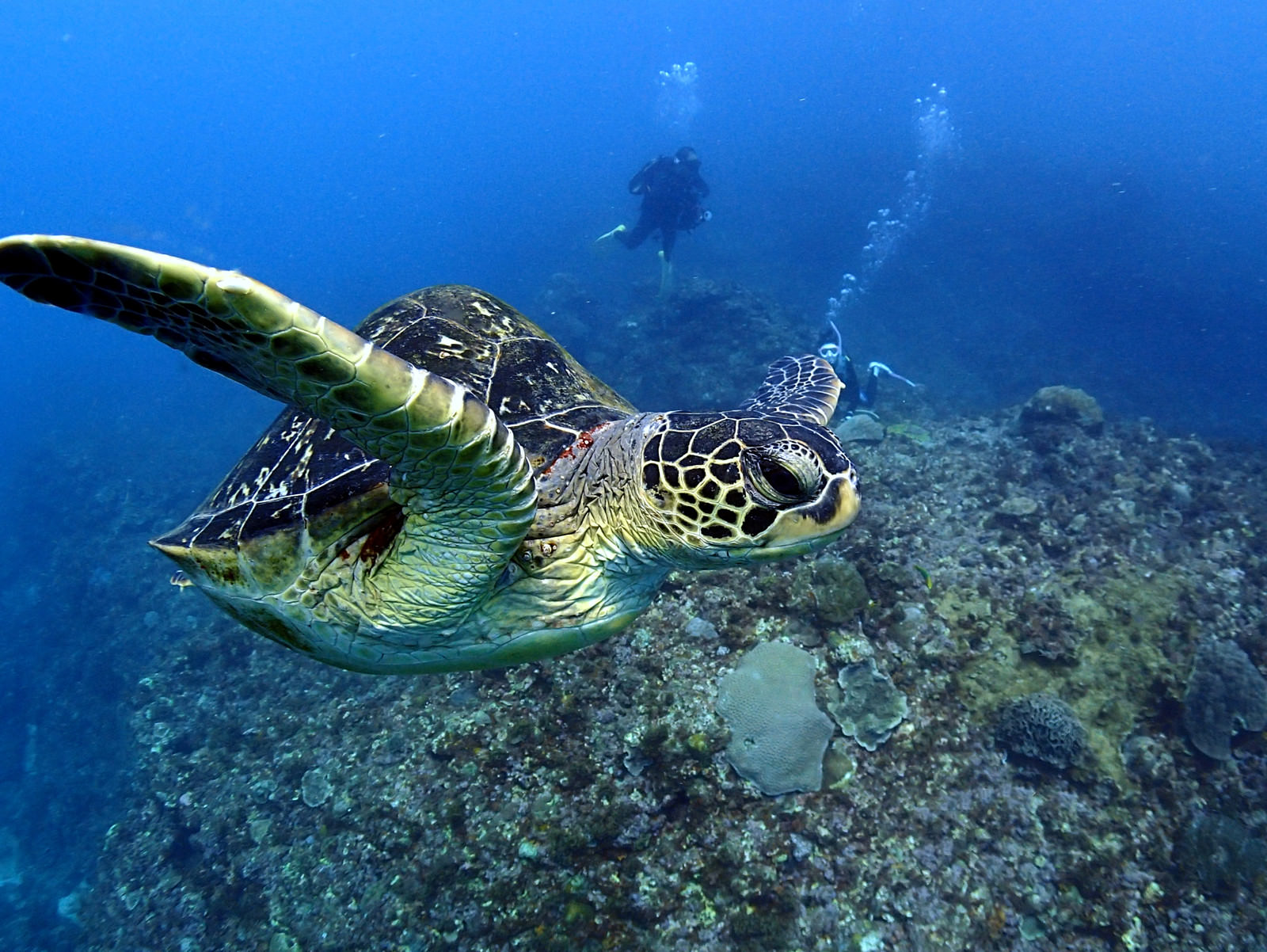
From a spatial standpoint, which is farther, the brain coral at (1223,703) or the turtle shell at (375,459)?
the brain coral at (1223,703)

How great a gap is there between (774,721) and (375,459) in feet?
9.17

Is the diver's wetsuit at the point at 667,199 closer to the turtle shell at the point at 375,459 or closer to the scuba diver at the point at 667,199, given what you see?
the scuba diver at the point at 667,199

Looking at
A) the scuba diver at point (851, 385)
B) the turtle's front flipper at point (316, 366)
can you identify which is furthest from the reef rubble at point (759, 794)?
the scuba diver at point (851, 385)

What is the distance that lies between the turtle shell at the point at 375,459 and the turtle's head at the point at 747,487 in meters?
0.57

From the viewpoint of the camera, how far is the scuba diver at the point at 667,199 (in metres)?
14.2

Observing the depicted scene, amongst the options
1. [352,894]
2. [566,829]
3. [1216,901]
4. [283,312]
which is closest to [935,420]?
[1216,901]

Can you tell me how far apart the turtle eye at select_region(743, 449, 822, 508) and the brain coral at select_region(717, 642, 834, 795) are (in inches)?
93.4

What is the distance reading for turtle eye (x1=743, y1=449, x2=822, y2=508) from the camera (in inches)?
63.0

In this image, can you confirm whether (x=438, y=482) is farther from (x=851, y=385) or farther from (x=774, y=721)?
(x=851, y=385)

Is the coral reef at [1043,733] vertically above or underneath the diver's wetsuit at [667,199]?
underneath

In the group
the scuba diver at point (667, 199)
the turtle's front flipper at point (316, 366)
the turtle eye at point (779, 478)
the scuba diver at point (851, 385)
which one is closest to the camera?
the turtle's front flipper at point (316, 366)

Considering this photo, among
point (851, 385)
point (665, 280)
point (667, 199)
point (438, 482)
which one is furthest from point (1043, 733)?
point (665, 280)

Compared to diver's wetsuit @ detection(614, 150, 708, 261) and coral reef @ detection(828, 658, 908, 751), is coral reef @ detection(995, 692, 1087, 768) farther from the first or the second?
diver's wetsuit @ detection(614, 150, 708, 261)

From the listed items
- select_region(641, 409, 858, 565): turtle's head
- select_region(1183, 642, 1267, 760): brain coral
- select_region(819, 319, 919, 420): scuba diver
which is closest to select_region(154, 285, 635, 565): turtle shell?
select_region(641, 409, 858, 565): turtle's head
